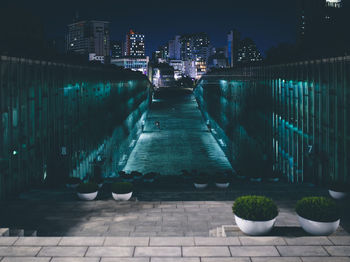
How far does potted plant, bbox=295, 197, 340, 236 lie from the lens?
10945 mm

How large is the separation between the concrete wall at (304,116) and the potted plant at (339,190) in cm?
234

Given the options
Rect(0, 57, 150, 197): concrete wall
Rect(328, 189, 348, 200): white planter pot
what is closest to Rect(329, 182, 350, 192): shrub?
Rect(328, 189, 348, 200): white planter pot

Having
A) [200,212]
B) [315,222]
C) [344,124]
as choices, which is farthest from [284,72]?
[315,222]

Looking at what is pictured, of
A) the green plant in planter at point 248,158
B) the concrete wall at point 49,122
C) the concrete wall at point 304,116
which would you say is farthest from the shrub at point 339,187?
the green plant in planter at point 248,158

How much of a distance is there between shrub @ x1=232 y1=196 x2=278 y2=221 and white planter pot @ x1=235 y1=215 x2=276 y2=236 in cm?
10

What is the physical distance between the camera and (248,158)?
42719 mm

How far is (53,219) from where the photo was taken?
45.9 ft

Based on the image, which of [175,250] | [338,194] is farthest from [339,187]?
[175,250]

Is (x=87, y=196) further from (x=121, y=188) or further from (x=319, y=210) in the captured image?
(x=319, y=210)

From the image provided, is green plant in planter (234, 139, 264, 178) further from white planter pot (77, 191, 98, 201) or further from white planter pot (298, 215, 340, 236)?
white planter pot (298, 215, 340, 236)

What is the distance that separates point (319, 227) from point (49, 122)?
18.1 m

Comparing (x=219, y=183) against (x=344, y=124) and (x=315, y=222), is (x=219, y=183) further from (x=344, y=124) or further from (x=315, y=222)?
(x=315, y=222)

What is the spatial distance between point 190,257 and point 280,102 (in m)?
23.7

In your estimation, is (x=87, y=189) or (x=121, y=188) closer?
(x=121, y=188)
